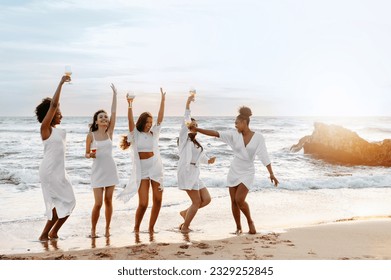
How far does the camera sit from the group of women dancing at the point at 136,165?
6.39m

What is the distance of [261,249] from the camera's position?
5918 mm

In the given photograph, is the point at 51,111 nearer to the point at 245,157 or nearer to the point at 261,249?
the point at 245,157

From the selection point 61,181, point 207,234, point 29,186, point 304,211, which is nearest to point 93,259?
point 61,181

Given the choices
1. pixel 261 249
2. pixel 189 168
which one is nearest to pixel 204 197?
pixel 189 168

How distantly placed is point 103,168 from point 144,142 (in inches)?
25.6

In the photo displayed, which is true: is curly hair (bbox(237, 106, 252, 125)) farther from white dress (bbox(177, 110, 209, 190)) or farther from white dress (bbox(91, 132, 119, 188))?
white dress (bbox(91, 132, 119, 188))

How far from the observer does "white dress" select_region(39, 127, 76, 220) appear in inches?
249

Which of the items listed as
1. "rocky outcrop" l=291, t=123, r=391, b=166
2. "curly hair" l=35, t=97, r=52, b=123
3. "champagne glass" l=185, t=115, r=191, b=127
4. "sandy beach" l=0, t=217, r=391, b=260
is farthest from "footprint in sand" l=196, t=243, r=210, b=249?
"rocky outcrop" l=291, t=123, r=391, b=166

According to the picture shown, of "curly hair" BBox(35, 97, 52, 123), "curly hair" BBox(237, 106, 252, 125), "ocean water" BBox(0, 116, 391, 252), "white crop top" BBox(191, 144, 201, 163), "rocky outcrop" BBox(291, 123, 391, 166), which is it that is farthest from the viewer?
"rocky outcrop" BBox(291, 123, 391, 166)

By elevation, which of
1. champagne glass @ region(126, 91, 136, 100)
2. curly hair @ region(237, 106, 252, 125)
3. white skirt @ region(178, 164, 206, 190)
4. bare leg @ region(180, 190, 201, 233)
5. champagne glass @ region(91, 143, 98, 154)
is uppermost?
champagne glass @ region(126, 91, 136, 100)

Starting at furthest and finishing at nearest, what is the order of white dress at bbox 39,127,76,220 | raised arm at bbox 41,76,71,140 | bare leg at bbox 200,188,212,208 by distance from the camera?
bare leg at bbox 200,188,212,208 → white dress at bbox 39,127,76,220 → raised arm at bbox 41,76,71,140

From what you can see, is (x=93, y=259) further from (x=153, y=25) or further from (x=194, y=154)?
(x=153, y=25)

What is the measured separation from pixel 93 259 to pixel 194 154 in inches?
86.6
